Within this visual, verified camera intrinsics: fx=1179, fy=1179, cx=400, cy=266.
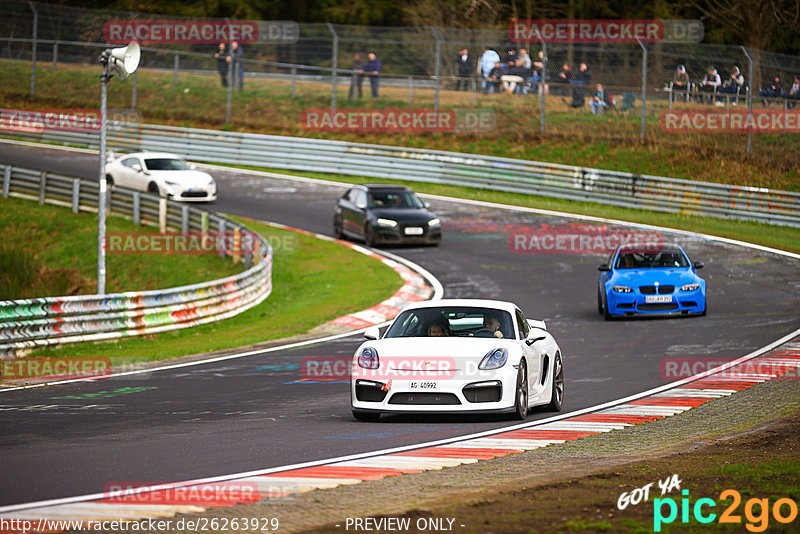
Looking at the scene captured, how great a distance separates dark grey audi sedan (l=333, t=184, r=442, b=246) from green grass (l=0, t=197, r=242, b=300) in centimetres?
381

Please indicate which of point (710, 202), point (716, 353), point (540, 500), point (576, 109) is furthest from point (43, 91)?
point (540, 500)

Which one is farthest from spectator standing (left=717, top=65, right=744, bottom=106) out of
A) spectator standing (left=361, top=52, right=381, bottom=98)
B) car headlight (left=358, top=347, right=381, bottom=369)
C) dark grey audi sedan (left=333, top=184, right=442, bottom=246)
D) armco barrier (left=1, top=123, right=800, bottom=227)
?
car headlight (left=358, top=347, right=381, bottom=369)

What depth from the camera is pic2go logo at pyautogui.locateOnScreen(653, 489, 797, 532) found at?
21.0 feet

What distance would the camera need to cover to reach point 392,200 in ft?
99.7

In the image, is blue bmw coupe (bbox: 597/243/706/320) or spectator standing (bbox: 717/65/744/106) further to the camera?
spectator standing (bbox: 717/65/744/106)

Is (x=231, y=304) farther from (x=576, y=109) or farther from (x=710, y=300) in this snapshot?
(x=576, y=109)

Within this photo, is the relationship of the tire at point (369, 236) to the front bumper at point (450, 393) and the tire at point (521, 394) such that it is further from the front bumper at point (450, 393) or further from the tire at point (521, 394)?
the front bumper at point (450, 393)

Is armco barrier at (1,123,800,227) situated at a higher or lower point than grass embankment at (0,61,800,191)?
lower

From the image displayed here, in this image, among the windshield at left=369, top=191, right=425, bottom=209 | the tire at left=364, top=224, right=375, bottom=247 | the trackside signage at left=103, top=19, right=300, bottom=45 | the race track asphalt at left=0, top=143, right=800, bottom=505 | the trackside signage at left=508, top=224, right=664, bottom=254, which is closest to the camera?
the race track asphalt at left=0, top=143, right=800, bottom=505

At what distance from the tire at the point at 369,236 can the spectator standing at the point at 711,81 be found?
11942 mm

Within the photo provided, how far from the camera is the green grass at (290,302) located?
1903cm

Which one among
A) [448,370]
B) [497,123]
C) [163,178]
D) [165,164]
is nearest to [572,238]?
[497,123]

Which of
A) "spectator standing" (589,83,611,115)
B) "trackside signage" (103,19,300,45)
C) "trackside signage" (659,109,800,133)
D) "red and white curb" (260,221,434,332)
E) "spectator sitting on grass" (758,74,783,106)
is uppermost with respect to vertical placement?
"trackside signage" (103,19,300,45)

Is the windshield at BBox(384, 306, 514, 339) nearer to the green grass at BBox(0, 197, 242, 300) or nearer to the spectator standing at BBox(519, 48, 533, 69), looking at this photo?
the green grass at BBox(0, 197, 242, 300)
